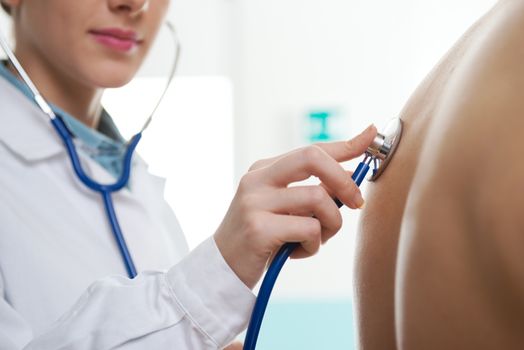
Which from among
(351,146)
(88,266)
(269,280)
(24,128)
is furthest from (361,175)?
(24,128)

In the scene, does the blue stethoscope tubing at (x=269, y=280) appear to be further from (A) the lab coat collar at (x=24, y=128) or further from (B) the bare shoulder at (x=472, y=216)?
(A) the lab coat collar at (x=24, y=128)

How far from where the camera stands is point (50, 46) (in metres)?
1.00

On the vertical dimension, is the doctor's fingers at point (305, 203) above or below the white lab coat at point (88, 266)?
above

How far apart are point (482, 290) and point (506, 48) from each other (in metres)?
0.18

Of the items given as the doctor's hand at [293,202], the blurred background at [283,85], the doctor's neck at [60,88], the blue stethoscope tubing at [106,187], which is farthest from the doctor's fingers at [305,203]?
the blurred background at [283,85]

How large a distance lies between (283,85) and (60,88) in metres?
2.37

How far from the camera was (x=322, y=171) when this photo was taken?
0.61 m

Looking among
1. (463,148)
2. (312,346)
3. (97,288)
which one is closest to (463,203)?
(463,148)

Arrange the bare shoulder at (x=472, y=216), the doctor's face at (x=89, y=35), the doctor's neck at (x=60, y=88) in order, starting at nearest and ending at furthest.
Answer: the bare shoulder at (x=472, y=216), the doctor's face at (x=89, y=35), the doctor's neck at (x=60, y=88)

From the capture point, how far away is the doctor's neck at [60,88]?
1080mm

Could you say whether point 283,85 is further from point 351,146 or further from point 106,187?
point 351,146

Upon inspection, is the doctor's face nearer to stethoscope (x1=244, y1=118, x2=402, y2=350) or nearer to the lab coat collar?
the lab coat collar

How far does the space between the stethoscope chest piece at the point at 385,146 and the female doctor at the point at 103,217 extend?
0.01 meters

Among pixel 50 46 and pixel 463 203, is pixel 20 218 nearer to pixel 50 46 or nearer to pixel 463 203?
pixel 50 46
